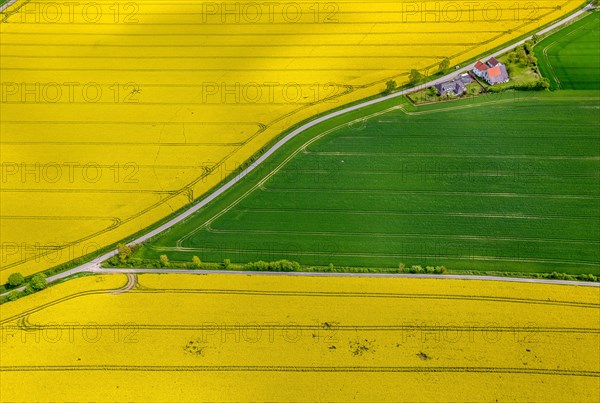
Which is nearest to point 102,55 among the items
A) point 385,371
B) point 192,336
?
point 192,336

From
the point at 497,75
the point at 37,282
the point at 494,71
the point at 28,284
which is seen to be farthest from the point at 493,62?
the point at 28,284

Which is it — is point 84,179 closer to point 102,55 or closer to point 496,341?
point 102,55

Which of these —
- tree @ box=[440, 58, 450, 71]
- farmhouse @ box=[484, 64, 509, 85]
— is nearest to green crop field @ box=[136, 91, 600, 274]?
farmhouse @ box=[484, 64, 509, 85]

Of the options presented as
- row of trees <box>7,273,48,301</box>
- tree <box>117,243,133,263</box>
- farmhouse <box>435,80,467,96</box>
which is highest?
farmhouse <box>435,80,467,96</box>

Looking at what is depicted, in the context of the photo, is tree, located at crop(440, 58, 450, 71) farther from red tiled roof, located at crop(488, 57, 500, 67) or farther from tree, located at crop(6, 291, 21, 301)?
tree, located at crop(6, 291, 21, 301)

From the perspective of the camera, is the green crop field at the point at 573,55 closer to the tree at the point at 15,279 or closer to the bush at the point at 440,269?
the bush at the point at 440,269

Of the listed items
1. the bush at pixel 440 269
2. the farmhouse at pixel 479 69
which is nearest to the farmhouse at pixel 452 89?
the farmhouse at pixel 479 69
